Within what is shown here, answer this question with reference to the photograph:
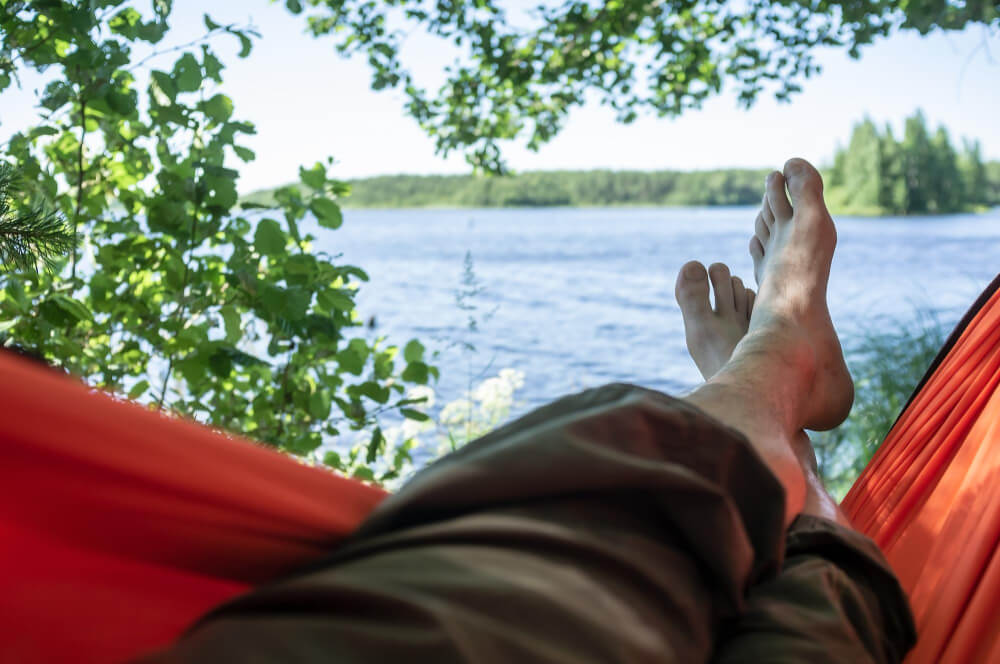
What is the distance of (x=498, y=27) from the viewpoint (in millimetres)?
3291

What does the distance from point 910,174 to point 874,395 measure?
383 inches

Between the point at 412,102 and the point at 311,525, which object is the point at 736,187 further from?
the point at 311,525

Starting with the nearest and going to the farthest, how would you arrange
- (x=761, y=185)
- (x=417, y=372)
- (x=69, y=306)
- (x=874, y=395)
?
(x=69, y=306) → (x=417, y=372) → (x=874, y=395) → (x=761, y=185)

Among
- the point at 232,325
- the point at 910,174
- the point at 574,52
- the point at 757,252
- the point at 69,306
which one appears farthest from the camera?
the point at 910,174

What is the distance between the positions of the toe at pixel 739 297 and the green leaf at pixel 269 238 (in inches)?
44.0

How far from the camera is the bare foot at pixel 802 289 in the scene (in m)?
1.42

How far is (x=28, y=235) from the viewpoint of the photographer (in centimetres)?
100

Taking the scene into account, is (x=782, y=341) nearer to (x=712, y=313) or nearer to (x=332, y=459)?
(x=712, y=313)

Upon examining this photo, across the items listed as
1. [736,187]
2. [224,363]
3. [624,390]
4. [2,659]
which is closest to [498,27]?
[224,363]

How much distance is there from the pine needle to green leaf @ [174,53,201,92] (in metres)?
0.36

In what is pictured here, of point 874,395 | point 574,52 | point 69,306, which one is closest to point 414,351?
point 69,306

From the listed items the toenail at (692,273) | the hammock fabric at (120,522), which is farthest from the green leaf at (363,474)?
the hammock fabric at (120,522)

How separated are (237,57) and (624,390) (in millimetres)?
1022

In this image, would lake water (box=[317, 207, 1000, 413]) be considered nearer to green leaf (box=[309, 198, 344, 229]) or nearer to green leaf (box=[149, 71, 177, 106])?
green leaf (box=[309, 198, 344, 229])
